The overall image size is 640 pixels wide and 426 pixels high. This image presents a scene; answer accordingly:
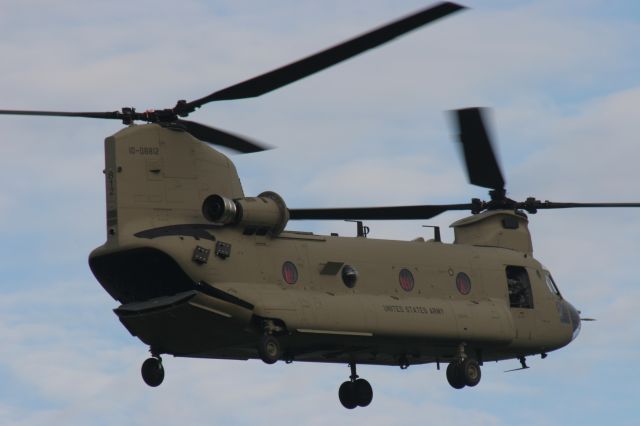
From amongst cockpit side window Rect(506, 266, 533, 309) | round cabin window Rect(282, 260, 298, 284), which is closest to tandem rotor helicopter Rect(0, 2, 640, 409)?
round cabin window Rect(282, 260, 298, 284)

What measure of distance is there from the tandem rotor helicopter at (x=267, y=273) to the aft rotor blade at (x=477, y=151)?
203mm

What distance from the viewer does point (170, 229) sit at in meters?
39.3

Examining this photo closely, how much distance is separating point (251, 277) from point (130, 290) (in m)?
3.12

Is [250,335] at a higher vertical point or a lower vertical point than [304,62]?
lower

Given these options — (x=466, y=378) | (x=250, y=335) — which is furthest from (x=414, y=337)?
(x=250, y=335)

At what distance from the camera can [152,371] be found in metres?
40.8

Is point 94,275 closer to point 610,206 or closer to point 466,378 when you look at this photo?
point 466,378

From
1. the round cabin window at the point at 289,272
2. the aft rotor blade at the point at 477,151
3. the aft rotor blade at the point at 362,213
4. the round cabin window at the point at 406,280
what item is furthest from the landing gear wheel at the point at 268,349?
the aft rotor blade at the point at 477,151

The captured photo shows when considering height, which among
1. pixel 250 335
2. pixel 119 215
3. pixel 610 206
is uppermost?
pixel 610 206

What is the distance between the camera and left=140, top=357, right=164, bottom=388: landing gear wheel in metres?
40.7

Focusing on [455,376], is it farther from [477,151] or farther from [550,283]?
[477,151]

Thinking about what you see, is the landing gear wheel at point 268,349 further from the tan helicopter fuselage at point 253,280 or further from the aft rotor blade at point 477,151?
the aft rotor blade at point 477,151

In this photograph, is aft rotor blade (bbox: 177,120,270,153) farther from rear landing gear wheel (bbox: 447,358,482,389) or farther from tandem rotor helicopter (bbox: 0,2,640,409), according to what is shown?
rear landing gear wheel (bbox: 447,358,482,389)

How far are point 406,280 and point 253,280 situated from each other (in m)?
5.55
